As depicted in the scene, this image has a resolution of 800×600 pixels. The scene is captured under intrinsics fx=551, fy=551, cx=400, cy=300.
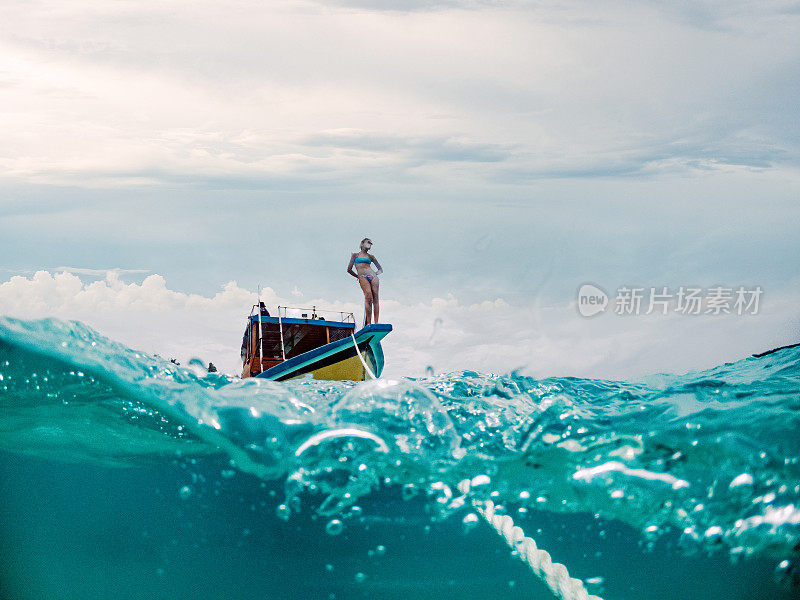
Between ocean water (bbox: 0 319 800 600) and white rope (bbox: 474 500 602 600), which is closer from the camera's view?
ocean water (bbox: 0 319 800 600)

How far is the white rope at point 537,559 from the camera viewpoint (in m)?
5.75

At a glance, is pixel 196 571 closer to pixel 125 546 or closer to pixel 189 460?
pixel 125 546

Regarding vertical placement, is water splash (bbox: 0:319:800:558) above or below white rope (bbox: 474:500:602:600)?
above

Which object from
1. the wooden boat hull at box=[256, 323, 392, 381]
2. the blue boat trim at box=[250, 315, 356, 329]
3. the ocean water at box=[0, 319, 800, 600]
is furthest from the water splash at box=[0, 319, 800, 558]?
the blue boat trim at box=[250, 315, 356, 329]

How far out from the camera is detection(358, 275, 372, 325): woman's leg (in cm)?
944

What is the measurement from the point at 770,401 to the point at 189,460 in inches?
222

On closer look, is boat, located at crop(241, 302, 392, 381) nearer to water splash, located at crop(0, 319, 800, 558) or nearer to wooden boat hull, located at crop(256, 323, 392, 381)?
wooden boat hull, located at crop(256, 323, 392, 381)

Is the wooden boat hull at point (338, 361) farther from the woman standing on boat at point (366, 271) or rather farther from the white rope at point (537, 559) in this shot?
the white rope at point (537, 559)

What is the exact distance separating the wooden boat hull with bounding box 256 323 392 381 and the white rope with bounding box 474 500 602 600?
16.9 feet

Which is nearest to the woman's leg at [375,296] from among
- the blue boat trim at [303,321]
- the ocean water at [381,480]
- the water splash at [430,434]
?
the blue boat trim at [303,321]

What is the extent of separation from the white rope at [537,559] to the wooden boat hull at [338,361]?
517 centimetres

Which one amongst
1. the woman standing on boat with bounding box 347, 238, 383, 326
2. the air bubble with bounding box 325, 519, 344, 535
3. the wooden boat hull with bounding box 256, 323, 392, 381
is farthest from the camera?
the wooden boat hull with bounding box 256, 323, 392, 381

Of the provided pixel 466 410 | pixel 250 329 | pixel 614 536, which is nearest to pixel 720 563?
pixel 614 536

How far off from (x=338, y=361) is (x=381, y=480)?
20.2 feet
